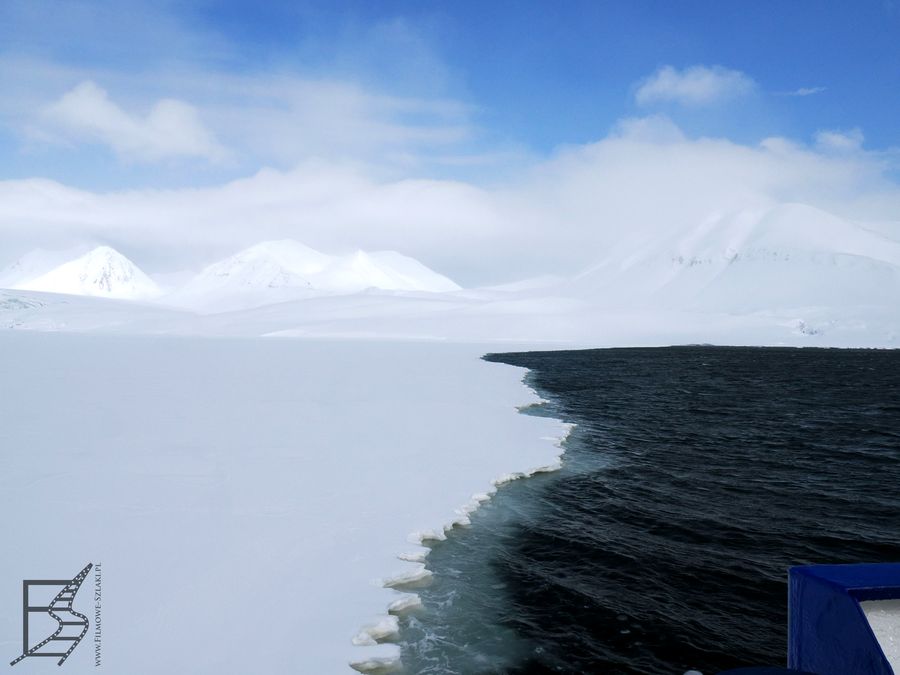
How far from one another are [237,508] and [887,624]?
8329mm

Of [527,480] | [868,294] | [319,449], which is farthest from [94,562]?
[868,294]

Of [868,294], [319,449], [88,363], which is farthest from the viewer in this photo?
[868,294]

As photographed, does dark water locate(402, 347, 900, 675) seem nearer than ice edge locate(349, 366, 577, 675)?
No

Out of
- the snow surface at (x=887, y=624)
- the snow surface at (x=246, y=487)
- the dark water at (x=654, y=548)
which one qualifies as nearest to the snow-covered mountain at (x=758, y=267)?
the snow surface at (x=246, y=487)

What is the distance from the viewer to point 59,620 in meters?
6.04

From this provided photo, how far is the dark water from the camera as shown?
647 cm

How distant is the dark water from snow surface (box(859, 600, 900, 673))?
287cm

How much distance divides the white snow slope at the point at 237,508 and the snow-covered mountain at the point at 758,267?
349 feet

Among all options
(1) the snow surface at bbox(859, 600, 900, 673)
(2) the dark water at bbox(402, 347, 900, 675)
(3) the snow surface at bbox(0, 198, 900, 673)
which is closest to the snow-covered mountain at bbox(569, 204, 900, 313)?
(3) the snow surface at bbox(0, 198, 900, 673)

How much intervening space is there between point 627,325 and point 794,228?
302 ft

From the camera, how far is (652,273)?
162 meters

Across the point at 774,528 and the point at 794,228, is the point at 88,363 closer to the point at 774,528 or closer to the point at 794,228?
the point at 774,528

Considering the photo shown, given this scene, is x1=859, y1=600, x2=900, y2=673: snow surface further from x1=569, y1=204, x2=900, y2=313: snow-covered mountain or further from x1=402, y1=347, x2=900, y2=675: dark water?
x1=569, y1=204, x2=900, y2=313: snow-covered mountain

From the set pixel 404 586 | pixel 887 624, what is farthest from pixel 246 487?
pixel 887 624
